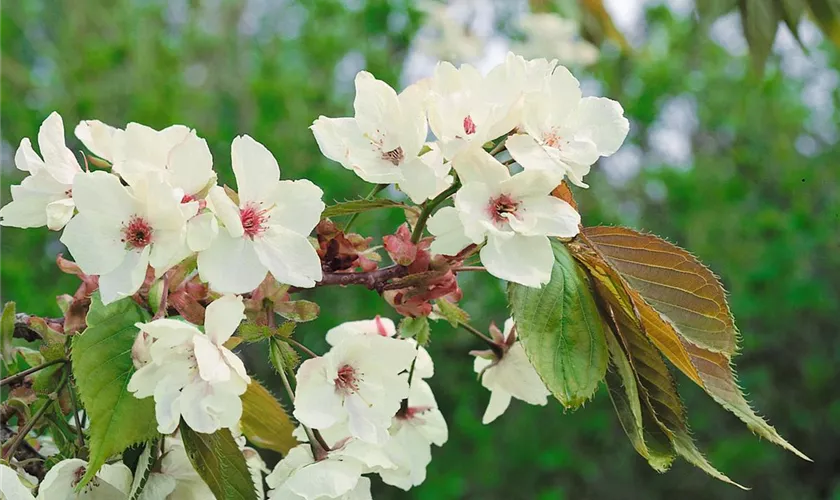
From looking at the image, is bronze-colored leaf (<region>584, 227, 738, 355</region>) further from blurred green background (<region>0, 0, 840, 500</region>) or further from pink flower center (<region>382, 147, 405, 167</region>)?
blurred green background (<region>0, 0, 840, 500</region>)

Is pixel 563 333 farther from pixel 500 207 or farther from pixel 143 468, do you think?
pixel 143 468

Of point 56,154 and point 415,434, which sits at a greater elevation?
point 56,154

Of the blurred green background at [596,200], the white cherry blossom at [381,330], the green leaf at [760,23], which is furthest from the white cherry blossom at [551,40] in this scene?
the white cherry blossom at [381,330]

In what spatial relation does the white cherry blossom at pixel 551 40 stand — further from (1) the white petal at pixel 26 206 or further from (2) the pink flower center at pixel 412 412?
(1) the white petal at pixel 26 206

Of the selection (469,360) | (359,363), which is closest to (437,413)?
(359,363)

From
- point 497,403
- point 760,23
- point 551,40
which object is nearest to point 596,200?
point 551,40

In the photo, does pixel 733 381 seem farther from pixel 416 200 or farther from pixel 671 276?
pixel 416 200
